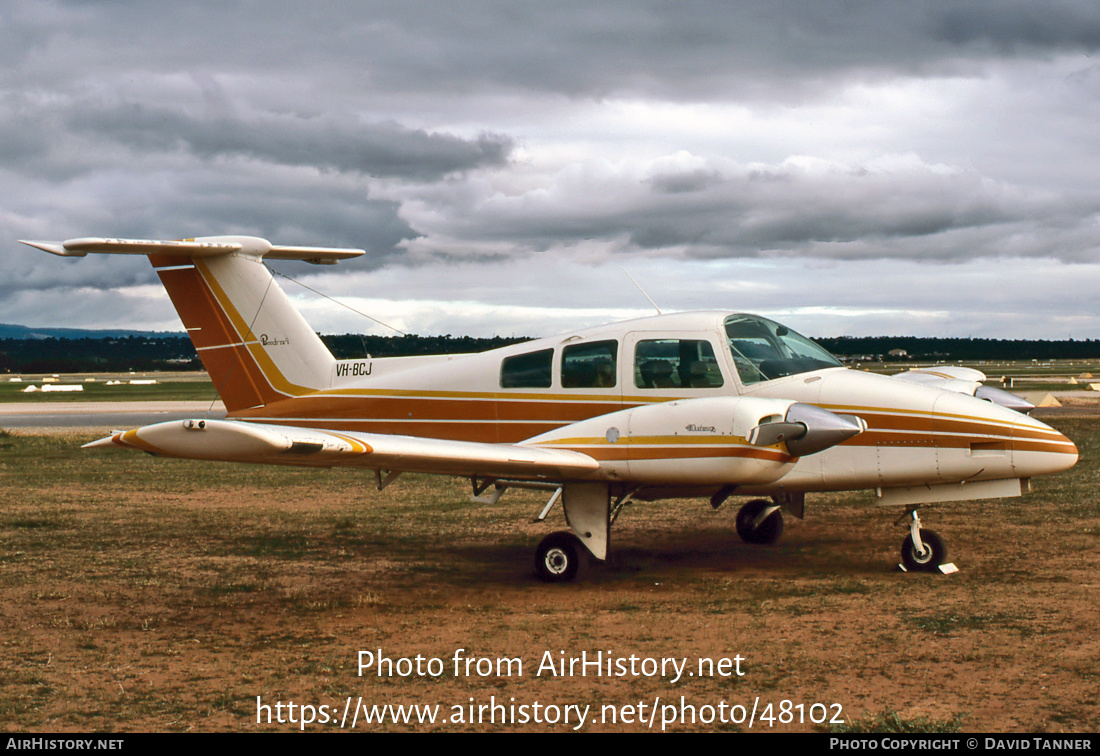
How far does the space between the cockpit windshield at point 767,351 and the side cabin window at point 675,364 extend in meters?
0.29

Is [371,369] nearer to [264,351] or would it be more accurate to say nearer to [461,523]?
[264,351]

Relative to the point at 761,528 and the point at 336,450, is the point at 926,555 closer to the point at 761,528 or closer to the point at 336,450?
the point at 761,528

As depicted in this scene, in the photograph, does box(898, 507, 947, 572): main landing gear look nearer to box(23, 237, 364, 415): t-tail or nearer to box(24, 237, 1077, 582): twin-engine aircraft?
box(24, 237, 1077, 582): twin-engine aircraft

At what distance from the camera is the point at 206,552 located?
40.2ft

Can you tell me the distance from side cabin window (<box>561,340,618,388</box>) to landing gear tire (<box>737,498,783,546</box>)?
341cm

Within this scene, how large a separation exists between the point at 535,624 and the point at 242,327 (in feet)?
20.9

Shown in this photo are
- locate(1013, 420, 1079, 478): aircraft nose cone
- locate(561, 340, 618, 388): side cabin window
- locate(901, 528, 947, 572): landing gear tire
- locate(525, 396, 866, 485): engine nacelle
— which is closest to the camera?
locate(525, 396, 866, 485): engine nacelle

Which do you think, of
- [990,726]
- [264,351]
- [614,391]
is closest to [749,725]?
[990,726]

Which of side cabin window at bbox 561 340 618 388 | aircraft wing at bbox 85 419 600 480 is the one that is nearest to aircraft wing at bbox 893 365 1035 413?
side cabin window at bbox 561 340 618 388

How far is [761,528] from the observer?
1218cm

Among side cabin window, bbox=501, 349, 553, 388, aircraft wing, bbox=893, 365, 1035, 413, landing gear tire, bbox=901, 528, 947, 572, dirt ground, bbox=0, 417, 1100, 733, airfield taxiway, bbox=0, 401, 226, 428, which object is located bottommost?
airfield taxiway, bbox=0, 401, 226, 428

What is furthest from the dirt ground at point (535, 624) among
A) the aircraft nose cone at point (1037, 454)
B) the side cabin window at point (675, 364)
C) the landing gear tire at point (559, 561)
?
the side cabin window at point (675, 364)

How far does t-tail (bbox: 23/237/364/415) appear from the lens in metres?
12.0

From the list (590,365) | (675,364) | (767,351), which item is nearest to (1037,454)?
(767,351)
